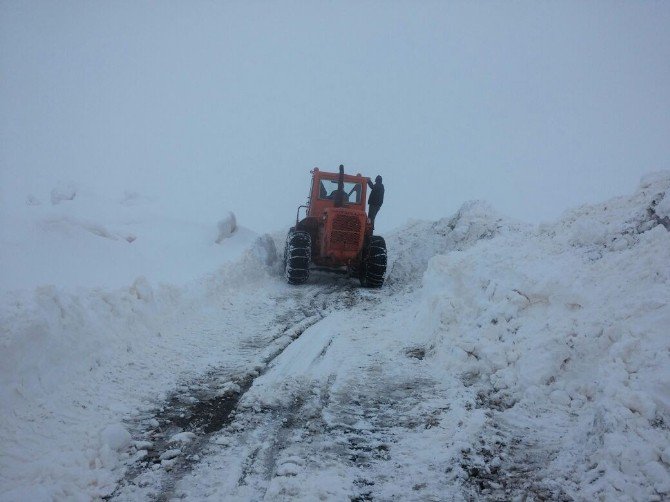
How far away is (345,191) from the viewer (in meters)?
11.8

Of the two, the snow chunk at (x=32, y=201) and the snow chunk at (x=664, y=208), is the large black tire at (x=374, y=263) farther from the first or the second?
the snow chunk at (x=32, y=201)

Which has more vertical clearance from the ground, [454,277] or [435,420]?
[454,277]

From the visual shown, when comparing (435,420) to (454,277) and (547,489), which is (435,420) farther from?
(454,277)

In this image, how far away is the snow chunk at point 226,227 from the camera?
41.5 ft

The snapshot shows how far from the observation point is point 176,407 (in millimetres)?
3967

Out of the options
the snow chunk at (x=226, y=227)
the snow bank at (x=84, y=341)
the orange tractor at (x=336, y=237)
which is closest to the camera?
the snow bank at (x=84, y=341)

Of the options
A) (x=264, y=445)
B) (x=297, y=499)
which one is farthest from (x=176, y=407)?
(x=297, y=499)

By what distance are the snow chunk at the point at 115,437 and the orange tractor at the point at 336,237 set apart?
7151 mm

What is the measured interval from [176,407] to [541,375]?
317cm

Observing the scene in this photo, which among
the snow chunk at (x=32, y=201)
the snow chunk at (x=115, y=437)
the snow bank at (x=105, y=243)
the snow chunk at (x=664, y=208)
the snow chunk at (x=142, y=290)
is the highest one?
the snow chunk at (x=664, y=208)

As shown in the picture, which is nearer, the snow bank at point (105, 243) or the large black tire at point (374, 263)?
the snow bank at point (105, 243)

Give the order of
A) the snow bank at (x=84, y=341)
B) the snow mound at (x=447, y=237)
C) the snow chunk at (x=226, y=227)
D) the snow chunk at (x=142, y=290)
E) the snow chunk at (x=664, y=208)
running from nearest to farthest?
the snow bank at (x=84, y=341), the snow chunk at (x=664, y=208), the snow chunk at (x=142, y=290), the snow mound at (x=447, y=237), the snow chunk at (x=226, y=227)

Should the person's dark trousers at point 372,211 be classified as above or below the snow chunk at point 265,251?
above

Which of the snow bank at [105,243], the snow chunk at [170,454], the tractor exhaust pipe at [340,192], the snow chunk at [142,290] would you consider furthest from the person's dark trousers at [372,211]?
the snow chunk at [170,454]
